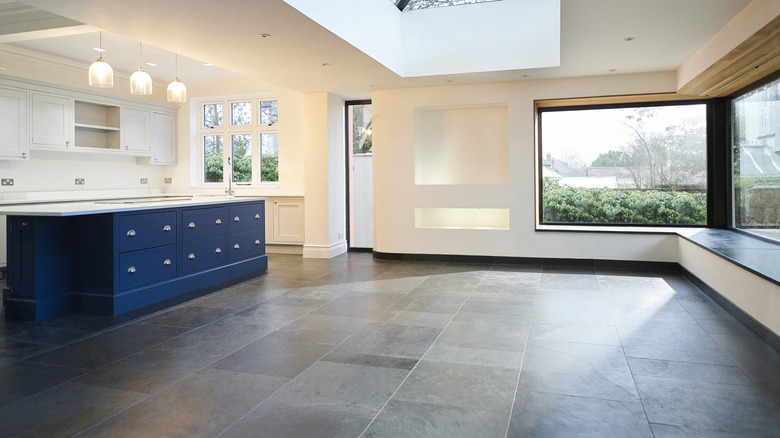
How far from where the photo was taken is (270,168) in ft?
27.3

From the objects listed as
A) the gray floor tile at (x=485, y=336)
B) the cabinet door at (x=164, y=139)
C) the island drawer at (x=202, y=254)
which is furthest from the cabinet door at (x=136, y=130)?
the gray floor tile at (x=485, y=336)

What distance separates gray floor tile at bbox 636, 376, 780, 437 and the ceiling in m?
2.79

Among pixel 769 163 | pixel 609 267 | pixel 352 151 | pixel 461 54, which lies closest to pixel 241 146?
pixel 352 151

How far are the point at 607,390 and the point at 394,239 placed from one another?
4.77 metres

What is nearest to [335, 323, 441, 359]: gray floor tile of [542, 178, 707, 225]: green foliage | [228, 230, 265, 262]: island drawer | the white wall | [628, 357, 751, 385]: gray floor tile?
[628, 357, 751, 385]: gray floor tile

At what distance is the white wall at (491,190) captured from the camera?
6.39 metres

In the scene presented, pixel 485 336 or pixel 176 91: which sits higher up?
pixel 176 91

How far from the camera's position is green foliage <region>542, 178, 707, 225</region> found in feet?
21.5

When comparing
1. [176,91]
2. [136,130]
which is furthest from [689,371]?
[136,130]

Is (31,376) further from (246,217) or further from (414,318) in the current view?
(246,217)

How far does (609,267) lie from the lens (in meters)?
6.43

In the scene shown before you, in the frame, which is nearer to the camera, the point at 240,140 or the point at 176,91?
the point at 176,91

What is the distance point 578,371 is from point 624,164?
4.77m

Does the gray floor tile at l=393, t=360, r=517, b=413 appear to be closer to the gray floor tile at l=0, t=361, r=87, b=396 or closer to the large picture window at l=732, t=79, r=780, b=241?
the gray floor tile at l=0, t=361, r=87, b=396
